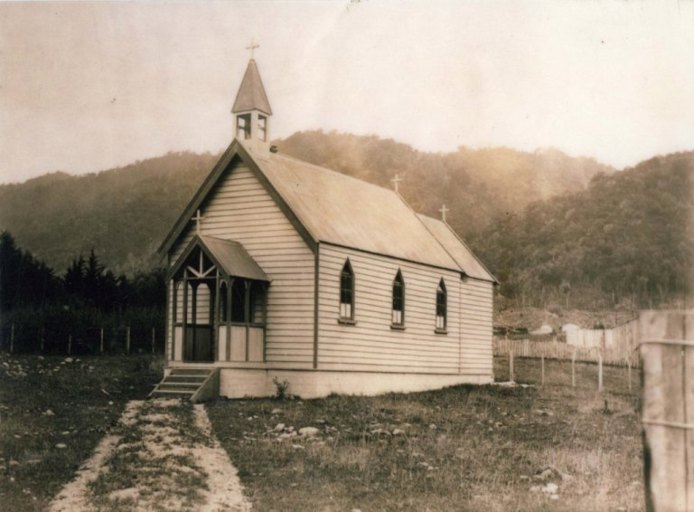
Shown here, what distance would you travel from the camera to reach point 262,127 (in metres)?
26.0

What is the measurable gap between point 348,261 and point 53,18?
1176 centimetres

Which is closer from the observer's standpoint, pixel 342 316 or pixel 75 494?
pixel 75 494

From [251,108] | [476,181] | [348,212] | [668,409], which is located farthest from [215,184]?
[476,181]

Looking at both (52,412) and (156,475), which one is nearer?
(156,475)

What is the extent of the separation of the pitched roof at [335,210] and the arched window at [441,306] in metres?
0.90

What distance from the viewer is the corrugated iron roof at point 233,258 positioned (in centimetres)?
2273

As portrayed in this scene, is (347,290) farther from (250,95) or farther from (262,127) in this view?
(250,95)

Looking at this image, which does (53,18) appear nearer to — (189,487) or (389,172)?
(189,487)

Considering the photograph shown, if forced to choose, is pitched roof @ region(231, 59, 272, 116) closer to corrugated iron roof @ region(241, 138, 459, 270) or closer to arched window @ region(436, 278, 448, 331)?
corrugated iron roof @ region(241, 138, 459, 270)

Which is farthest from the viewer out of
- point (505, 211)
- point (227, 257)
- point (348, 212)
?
point (505, 211)

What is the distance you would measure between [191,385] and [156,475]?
1040 centimetres

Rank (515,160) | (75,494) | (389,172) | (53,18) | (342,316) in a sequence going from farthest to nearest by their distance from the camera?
(515,160), (389,172), (342,316), (53,18), (75,494)

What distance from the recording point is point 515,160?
80.1 m

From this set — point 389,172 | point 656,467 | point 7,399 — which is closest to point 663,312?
point 656,467
